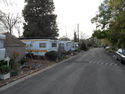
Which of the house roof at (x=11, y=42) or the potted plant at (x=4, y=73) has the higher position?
the house roof at (x=11, y=42)

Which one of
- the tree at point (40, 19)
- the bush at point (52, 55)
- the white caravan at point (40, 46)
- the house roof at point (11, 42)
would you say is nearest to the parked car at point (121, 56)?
the bush at point (52, 55)

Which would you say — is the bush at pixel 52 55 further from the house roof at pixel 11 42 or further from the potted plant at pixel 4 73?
the potted plant at pixel 4 73

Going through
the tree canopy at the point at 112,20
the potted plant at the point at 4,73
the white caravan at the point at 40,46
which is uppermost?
the tree canopy at the point at 112,20

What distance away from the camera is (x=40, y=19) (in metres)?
33.0

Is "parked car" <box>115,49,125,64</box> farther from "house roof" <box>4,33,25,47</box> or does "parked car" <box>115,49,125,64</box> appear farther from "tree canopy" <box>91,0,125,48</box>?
"house roof" <box>4,33,25,47</box>

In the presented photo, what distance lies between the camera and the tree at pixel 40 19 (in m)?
32.2

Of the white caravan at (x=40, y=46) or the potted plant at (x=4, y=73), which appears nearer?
the potted plant at (x=4, y=73)

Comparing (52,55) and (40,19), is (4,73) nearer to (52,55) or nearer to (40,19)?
(52,55)

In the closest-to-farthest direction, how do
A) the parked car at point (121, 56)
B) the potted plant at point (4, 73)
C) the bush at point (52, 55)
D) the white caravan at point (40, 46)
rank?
the potted plant at point (4, 73), the parked car at point (121, 56), the bush at point (52, 55), the white caravan at point (40, 46)

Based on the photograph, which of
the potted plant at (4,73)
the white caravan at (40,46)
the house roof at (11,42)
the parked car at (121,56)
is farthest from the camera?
the white caravan at (40,46)

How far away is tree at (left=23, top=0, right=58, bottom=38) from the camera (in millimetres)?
32250

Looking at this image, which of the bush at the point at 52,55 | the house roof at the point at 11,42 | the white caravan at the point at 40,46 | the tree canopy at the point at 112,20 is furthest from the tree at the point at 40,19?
the house roof at the point at 11,42

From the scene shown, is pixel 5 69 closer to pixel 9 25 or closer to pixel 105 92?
pixel 105 92

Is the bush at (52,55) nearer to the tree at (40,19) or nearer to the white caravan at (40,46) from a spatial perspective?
the white caravan at (40,46)
